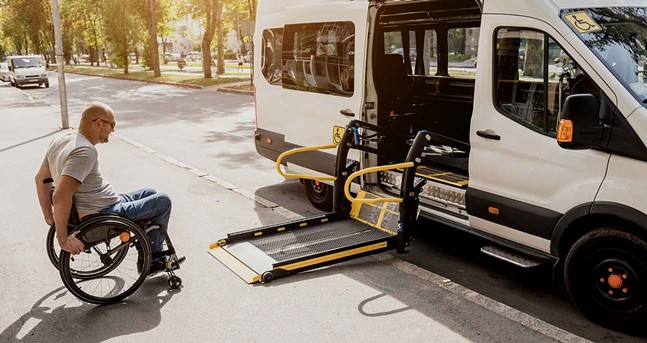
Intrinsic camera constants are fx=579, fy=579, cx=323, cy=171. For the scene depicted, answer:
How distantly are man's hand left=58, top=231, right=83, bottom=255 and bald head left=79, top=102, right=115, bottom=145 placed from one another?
761 millimetres

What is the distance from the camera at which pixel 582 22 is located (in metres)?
4.20

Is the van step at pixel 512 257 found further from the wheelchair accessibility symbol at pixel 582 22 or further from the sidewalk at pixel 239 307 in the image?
the wheelchair accessibility symbol at pixel 582 22

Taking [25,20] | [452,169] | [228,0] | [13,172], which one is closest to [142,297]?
[452,169]

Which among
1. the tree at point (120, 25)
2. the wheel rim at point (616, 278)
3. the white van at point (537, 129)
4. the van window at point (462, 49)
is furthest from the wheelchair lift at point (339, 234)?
the tree at point (120, 25)

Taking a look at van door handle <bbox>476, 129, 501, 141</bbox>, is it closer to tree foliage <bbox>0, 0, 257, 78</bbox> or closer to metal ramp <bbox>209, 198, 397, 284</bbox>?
metal ramp <bbox>209, 198, 397, 284</bbox>

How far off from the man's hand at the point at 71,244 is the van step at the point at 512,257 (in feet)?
10.4

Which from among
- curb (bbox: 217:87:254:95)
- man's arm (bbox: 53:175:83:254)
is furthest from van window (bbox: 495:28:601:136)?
curb (bbox: 217:87:254:95)

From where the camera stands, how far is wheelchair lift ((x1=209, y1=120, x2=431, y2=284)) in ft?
16.7

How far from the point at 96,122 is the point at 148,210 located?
2.65 feet

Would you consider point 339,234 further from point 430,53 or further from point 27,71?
point 27,71

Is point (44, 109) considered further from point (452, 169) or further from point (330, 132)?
point (452, 169)

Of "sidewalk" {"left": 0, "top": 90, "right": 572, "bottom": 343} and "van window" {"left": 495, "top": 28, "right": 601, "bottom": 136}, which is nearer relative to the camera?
"sidewalk" {"left": 0, "top": 90, "right": 572, "bottom": 343}

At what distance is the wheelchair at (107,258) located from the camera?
4.42 metres

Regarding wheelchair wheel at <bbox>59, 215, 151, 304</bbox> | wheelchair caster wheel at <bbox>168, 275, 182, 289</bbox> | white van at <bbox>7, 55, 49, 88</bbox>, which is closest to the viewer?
→ wheelchair wheel at <bbox>59, 215, 151, 304</bbox>
